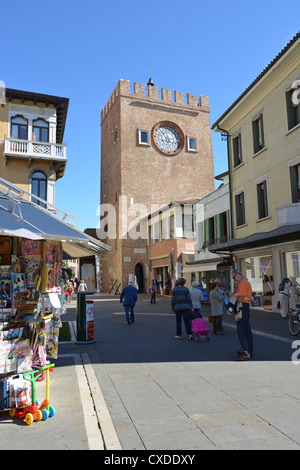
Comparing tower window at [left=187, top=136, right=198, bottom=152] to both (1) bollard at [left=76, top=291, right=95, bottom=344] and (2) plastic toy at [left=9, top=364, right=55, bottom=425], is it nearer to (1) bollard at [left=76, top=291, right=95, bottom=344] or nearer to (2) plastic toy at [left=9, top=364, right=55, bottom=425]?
(1) bollard at [left=76, top=291, right=95, bottom=344]

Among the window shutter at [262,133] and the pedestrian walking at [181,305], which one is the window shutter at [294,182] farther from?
the pedestrian walking at [181,305]

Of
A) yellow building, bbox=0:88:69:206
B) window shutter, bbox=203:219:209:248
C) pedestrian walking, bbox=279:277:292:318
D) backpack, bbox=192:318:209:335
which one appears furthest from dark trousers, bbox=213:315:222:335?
yellow building, bbox=0:88:69:206

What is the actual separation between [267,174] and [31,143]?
14295mm

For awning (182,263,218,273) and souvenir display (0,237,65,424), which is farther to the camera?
awning (182,263,218,273)

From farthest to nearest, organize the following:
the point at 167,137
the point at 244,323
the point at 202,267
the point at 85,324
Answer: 1. the point at 167,137
2. the point at 202,267
3. the point at 85,324
4. the point at 244,323

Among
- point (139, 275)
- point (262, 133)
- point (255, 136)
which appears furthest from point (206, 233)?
point (139, 275)

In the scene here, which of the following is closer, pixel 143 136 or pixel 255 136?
pixel 255 136

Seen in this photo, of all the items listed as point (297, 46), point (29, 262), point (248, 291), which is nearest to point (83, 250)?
point (29, 262)

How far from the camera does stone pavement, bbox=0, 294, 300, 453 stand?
12.4ft

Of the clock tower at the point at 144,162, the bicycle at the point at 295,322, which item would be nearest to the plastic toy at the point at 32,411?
the bicycle at the point at 295,322

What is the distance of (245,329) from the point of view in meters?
7.29

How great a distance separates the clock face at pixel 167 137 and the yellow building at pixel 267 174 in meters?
19.6

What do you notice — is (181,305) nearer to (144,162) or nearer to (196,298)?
(196,298)

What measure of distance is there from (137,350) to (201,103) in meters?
39.9
